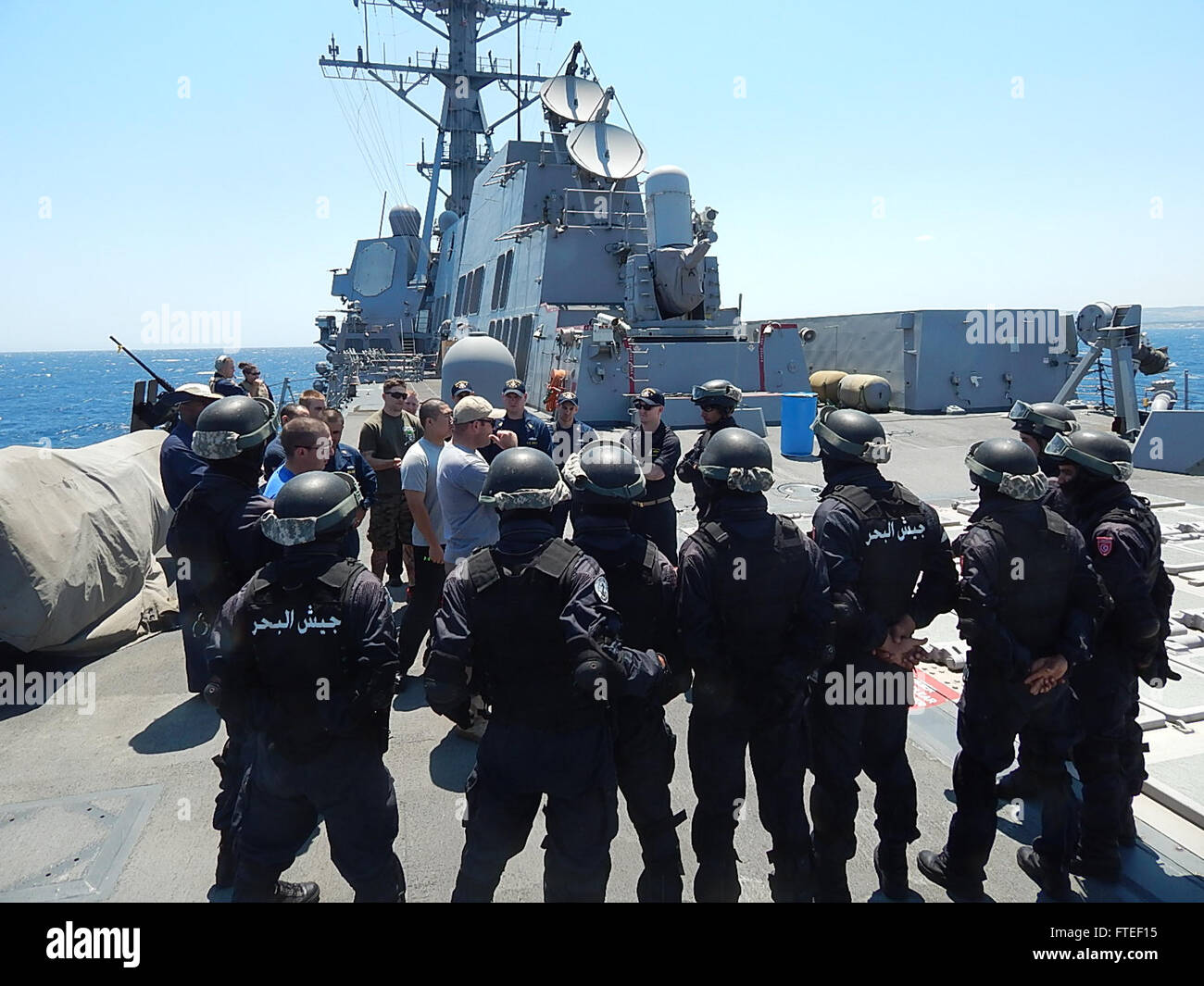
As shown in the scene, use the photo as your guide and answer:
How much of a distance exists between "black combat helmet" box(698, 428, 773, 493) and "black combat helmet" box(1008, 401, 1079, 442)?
1571 millimetres

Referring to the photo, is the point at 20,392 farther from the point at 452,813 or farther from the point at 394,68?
the point at 452,813

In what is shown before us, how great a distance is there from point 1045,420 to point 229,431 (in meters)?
3.79

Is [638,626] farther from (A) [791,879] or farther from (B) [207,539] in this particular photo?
(B) [207,539]

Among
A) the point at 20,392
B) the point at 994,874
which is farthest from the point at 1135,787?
the point at 20,392

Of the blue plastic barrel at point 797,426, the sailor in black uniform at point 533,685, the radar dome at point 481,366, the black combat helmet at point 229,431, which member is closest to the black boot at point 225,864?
the sailor in black uniform at point 533,685

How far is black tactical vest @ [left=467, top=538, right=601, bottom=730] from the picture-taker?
7.85ft

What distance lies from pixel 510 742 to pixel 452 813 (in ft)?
4.30

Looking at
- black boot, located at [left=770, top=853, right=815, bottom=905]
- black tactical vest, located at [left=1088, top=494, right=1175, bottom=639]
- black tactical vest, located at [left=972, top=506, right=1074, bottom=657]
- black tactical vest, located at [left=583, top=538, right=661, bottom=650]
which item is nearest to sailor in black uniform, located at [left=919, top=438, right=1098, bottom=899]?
black tactical vest, located at [left=972, top=506, right=1074, bottom=657]

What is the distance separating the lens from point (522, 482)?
101 inches

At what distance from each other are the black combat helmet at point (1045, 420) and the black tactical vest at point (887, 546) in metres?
1.03

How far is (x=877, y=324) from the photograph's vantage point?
634 inches

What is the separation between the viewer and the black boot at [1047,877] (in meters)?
2.85

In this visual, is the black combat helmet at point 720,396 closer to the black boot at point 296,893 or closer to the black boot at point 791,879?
the black boot at point 791,879

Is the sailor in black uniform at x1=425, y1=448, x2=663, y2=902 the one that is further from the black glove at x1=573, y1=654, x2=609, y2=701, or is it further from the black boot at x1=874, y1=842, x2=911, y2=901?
the black boot at x1=874, y1=842, x2=911, y2=901
